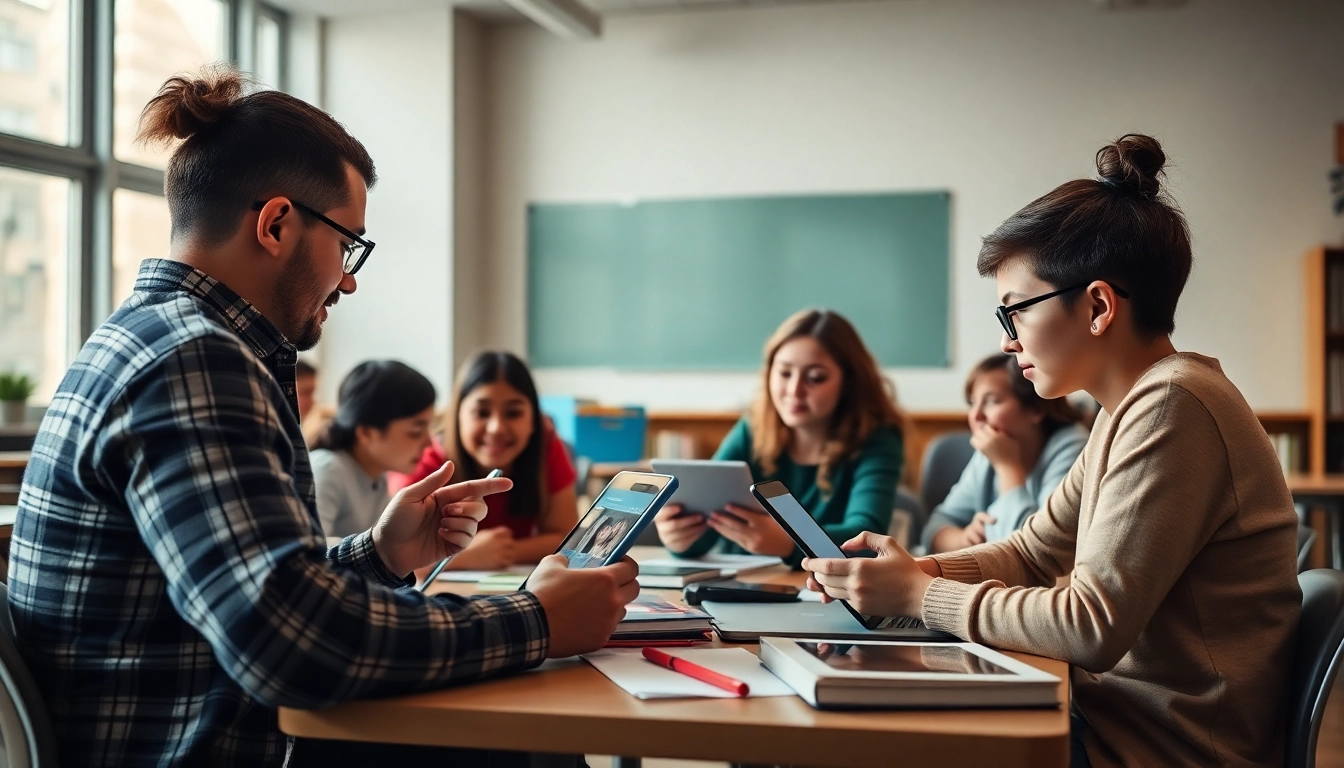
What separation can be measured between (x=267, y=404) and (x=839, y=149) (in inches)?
208

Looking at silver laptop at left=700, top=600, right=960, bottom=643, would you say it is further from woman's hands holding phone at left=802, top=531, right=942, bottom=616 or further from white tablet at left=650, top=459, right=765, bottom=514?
white tablet at left=650, top=459, right=765, bottom=514

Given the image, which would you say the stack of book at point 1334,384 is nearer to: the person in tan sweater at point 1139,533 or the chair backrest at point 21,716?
the person in tan sweater at point 1139,533

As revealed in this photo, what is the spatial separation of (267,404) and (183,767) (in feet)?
1.15

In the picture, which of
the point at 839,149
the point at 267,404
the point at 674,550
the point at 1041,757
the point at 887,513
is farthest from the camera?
the point at 839,149

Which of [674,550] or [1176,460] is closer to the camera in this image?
[1176,460]

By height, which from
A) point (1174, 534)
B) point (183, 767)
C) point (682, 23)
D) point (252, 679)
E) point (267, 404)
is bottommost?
point (183, 767)

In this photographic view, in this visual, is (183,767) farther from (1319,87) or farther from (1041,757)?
(1319,87)

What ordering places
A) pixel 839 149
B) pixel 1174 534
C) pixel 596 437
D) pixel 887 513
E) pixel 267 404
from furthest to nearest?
pixel 839 149 < pixel 596 437 < pixel 887 513 < pixel 1174 534 < pixel 267 404

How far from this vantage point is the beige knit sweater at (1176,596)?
1.17 metres

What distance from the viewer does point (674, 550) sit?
7.11 ft

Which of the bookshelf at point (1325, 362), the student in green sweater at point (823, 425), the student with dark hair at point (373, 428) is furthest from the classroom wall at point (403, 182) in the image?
the bookshelf at point (1325, 362)

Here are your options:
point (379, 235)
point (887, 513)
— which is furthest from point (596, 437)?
point (887, 513)

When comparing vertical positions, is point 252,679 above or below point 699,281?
below

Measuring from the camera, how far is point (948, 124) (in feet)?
19.3
